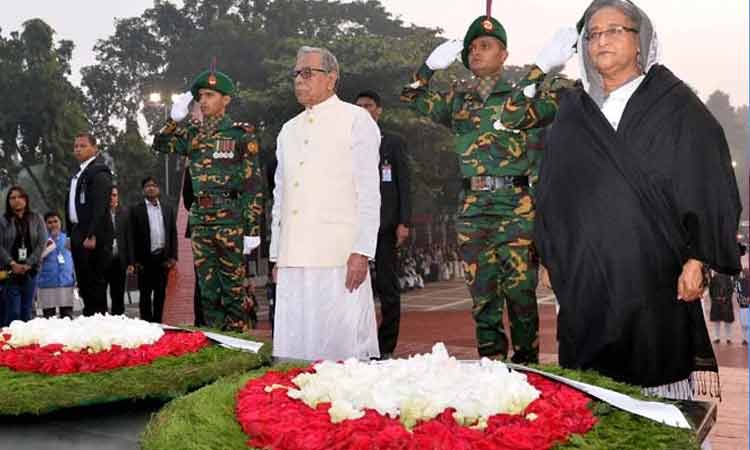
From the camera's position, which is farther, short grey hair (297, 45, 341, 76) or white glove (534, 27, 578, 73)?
short grey hair (297, 45, 341, 76)

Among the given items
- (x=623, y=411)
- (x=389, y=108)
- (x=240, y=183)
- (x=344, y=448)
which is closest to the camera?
(x=344, y=448)

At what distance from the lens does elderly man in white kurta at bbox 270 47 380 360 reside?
362 centimetres

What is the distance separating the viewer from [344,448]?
1349 millimetres

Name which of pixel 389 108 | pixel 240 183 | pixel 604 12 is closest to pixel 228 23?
pixel 389 108

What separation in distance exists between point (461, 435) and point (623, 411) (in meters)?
0.47

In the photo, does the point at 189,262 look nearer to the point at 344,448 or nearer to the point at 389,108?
the point at 389,108

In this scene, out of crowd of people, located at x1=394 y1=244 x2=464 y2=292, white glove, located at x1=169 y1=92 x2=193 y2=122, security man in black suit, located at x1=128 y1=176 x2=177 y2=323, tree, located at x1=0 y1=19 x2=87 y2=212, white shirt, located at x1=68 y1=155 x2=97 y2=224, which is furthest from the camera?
tree, located at x1=0 y1=19 x2=87 y2=212

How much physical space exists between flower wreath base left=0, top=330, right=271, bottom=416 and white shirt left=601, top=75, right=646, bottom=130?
1.52m

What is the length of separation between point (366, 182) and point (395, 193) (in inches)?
87.0

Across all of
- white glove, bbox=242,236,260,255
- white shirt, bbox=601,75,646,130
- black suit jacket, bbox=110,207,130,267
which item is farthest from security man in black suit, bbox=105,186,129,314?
white shirt, bbox=601,75,646,130

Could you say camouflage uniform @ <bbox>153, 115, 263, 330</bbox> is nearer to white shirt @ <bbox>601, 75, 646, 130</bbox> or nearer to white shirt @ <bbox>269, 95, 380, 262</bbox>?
white shirt @ <bbox>269, 95, 380, 262</bbox>

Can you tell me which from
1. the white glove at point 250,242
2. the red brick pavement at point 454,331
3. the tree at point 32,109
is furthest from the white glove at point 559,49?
the tree at point 32,109

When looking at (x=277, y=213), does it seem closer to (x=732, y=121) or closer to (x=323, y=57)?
(x=323, y=57)

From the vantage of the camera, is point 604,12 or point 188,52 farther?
point 188,52
